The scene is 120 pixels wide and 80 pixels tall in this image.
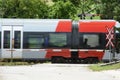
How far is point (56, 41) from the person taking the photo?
115ft

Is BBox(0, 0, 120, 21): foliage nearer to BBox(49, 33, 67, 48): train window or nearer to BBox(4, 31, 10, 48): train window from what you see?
BBox(49, 33, 67, 48): train window

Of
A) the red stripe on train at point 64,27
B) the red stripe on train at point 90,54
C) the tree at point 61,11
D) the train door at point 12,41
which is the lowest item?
the red stripe on train at point 90,54

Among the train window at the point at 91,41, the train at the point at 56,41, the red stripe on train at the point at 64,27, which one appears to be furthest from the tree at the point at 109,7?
the red stripe on train at the point at 64,27

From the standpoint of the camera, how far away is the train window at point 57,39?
35.1 meters

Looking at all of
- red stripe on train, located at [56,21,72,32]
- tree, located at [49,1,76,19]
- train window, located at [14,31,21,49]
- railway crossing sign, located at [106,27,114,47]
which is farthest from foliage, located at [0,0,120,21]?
train window, located at [14,31,21,49]

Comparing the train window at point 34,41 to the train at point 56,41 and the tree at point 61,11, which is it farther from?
the tree at point 61,11

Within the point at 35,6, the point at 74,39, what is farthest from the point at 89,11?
the point at 74,39

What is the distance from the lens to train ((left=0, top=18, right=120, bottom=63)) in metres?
35.0

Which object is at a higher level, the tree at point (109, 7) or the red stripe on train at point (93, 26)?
the tree at point (109, 7)

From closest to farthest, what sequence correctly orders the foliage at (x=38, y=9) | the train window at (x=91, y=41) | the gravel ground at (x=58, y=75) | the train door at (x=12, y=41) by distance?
the gravel ground at (x=58, y=75) → the train door at (x=12, y=41) → the train window at (x=91, y=41) → the foliage at (x=38, y=9)

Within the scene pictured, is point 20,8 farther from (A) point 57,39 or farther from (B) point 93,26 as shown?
(B) point 93,26

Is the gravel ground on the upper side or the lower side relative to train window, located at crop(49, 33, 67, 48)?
lower

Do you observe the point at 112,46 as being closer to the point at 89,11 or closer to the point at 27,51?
the point at 27,51

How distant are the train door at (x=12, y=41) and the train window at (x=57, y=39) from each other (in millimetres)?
2076
